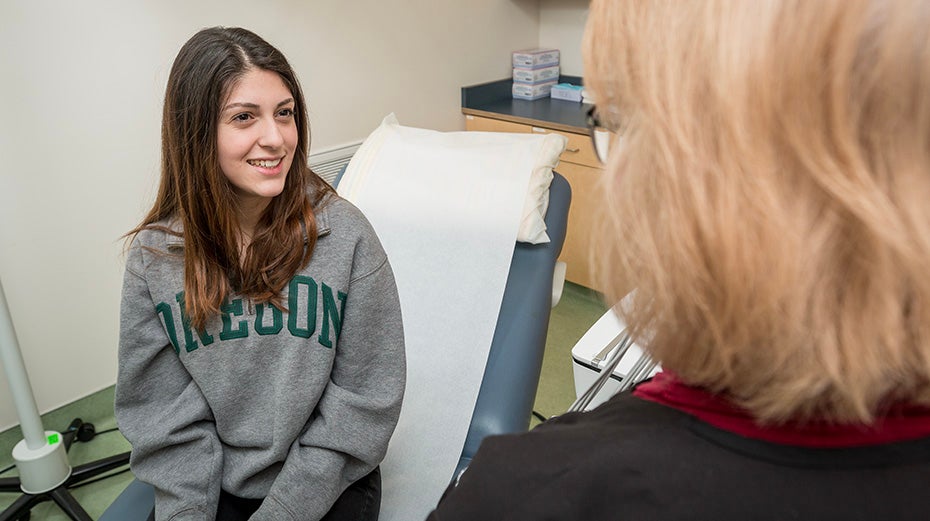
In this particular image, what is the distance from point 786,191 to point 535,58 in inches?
106

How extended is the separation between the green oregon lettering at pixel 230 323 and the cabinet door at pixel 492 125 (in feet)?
5.82

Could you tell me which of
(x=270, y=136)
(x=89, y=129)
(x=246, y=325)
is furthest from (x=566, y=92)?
(x=246, y=325)

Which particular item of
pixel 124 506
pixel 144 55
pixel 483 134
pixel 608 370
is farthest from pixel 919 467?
pixel 144 55

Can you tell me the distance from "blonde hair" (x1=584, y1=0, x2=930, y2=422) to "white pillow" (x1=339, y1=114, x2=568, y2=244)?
3.52 feet

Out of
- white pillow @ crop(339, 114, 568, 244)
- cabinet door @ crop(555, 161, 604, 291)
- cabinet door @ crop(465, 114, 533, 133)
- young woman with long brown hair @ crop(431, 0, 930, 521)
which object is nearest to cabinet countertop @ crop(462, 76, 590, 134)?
cabinet door @ crop(465, 114, 533, 133)

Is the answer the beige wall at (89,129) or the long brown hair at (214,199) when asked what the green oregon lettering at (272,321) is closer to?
the long brown hair at (214,199)

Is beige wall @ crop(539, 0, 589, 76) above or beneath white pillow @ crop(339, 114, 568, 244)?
above

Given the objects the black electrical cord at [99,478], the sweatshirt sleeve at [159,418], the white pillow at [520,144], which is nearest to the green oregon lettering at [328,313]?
the sweatshirt sleeve at [159,418]

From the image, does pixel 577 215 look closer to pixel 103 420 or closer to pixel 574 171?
pixel 574 171

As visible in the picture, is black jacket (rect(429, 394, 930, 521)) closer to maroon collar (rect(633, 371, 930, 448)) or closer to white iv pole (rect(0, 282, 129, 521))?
maroon collar (rect(633, 371, 930, 448))

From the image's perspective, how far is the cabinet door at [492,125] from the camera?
2.61 metres

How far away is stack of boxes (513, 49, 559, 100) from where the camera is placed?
9.47 ft

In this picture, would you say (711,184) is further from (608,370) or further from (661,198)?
(608,370)

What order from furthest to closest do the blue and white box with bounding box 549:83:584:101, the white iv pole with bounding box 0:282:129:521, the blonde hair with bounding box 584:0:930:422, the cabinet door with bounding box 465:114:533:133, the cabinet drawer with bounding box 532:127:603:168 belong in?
the blue and white box with bounding box 549:83:584:101, the cabinet door with bounding box 465:114:533:133, the cabinet drawer with bounding box 532:127:603:168, the white iv pole with bounding box 0:282:129:521, the blonde hair with bounding box 584:0:930:422
